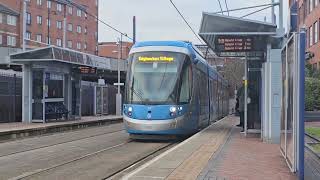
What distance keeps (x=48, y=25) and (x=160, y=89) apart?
3093 inches

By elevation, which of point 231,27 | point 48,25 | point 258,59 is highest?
point 48,25

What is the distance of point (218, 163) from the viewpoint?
11.8m

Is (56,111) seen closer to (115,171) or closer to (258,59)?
(258,59)

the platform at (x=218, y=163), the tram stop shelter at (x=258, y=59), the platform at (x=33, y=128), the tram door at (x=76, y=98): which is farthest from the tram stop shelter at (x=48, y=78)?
the platform at (x=218, y=163)

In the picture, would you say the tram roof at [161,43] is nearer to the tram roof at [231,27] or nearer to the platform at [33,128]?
the tram roof at [231,27]

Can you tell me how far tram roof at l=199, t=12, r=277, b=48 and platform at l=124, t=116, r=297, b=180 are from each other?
12.3 feet

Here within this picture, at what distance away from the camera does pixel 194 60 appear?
2036 cm

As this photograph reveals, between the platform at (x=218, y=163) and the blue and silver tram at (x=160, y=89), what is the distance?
1.99 m

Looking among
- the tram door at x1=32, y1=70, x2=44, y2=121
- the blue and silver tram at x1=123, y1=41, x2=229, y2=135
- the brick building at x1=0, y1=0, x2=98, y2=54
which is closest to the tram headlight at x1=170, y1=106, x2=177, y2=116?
the blue and silver tram at x1=123, y1=41, x2=229, y2=135

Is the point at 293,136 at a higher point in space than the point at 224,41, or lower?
lower

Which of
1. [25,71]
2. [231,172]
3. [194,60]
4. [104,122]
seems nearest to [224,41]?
[194,60]

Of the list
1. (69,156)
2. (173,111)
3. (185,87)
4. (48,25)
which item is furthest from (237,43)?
(48,25)

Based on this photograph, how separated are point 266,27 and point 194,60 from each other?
359 centimetres

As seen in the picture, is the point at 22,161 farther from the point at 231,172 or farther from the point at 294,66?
the point at 294,66
